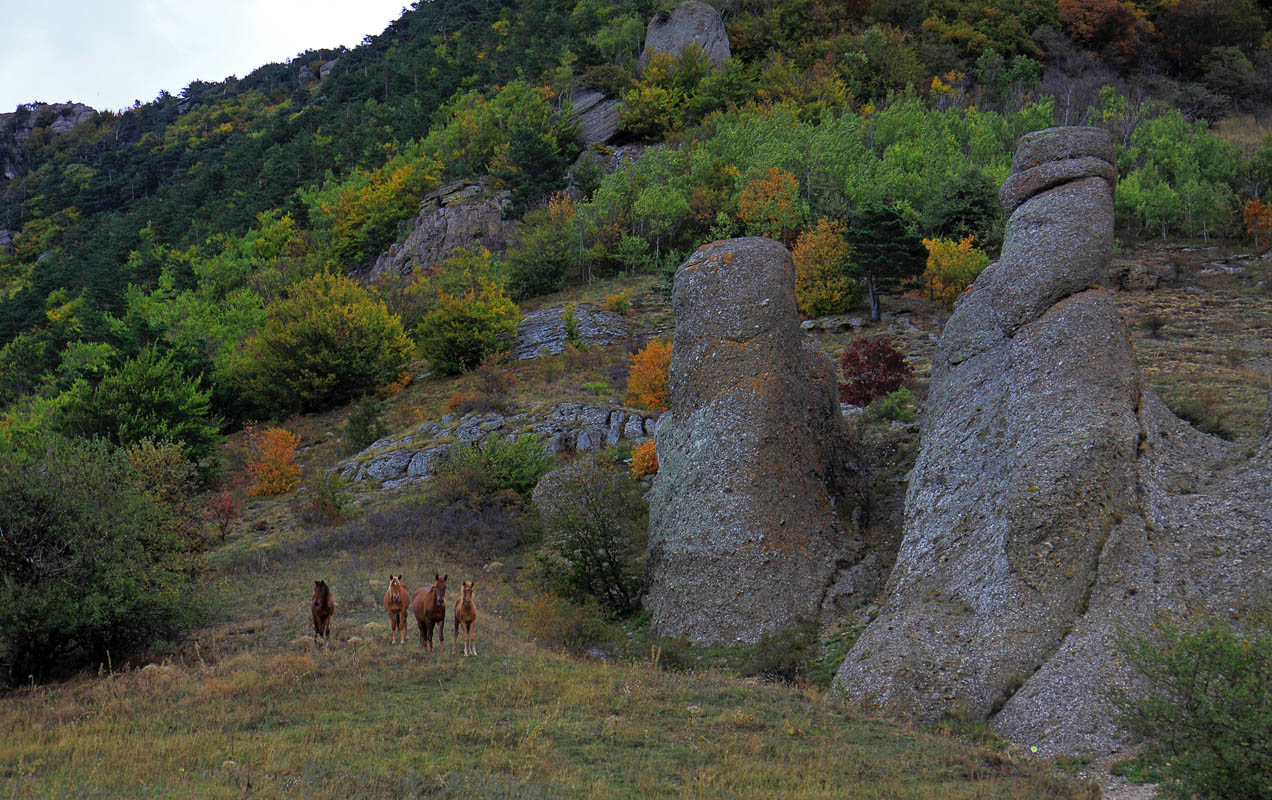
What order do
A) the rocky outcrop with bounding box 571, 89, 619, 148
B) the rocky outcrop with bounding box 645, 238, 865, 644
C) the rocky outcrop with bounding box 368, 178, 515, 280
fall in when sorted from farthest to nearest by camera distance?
the rocky outcrop with bounding box 571, 89, 619, 148
the rocky outcrop with bounding box 368, 178, 515, 280
the rocky outcrop with bounding box 645, 238, 865, 644

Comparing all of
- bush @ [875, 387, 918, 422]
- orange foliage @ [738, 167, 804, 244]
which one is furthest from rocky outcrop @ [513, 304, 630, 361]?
bush @ [875, 387, 918, 422]

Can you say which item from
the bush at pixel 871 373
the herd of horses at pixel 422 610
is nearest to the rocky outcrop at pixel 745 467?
the herd of horses at pixel 422 610

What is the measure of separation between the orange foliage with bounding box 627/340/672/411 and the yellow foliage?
16.1m

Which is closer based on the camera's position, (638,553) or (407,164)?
(638,553)

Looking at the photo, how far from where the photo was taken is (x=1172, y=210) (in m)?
50.5

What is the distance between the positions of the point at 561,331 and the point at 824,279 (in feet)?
54.6

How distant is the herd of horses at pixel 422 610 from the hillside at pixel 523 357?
53 centimetres

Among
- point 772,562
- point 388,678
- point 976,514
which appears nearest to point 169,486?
point 388,678

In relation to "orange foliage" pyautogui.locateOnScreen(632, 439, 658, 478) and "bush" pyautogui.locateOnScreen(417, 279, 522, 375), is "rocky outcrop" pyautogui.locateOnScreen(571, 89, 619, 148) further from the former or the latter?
"orange foliage" pyautogui.locateOnScreen(632, 439, 658, 478)

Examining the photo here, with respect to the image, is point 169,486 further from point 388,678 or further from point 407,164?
point 407,164

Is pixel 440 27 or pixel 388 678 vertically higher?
pixel 440 27

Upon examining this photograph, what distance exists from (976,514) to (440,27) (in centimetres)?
14552

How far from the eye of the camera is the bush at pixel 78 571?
606 inches

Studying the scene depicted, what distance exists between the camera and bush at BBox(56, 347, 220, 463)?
40.4m
